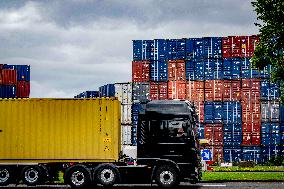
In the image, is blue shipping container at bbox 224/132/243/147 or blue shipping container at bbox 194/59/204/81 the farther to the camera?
blue shipping container at bbox 194/59/204/81

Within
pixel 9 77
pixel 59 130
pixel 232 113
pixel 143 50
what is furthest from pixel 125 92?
pixel 59 130

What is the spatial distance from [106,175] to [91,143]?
4.59 feet

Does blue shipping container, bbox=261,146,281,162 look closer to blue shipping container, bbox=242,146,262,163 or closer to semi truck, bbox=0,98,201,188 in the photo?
blue shipping container, bbox=242,146,262,163

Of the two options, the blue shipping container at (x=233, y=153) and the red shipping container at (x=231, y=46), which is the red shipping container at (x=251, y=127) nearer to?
the blue shipping container at (x=233, y=153)

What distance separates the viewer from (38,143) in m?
19.3

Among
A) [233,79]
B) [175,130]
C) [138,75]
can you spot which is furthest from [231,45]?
[175,130]

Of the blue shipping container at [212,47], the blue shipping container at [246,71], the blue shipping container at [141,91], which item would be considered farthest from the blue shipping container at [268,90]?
the blue shipping container at [141,91]

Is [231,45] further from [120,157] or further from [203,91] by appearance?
[120,157]

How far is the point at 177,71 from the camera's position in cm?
4094

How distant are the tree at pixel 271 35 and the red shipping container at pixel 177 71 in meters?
14.5

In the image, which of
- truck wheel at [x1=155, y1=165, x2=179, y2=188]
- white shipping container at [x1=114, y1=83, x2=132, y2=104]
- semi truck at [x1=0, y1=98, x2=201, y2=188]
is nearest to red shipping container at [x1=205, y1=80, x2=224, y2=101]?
white shipping container at [x1=114, y1=83, x2=132, y2=104]

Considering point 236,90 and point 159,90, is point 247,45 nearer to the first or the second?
point 236,90

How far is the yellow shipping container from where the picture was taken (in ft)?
62.8

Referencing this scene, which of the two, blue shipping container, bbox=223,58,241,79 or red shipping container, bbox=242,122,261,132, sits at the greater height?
blue shipping container, bbox=223,58,241,79
